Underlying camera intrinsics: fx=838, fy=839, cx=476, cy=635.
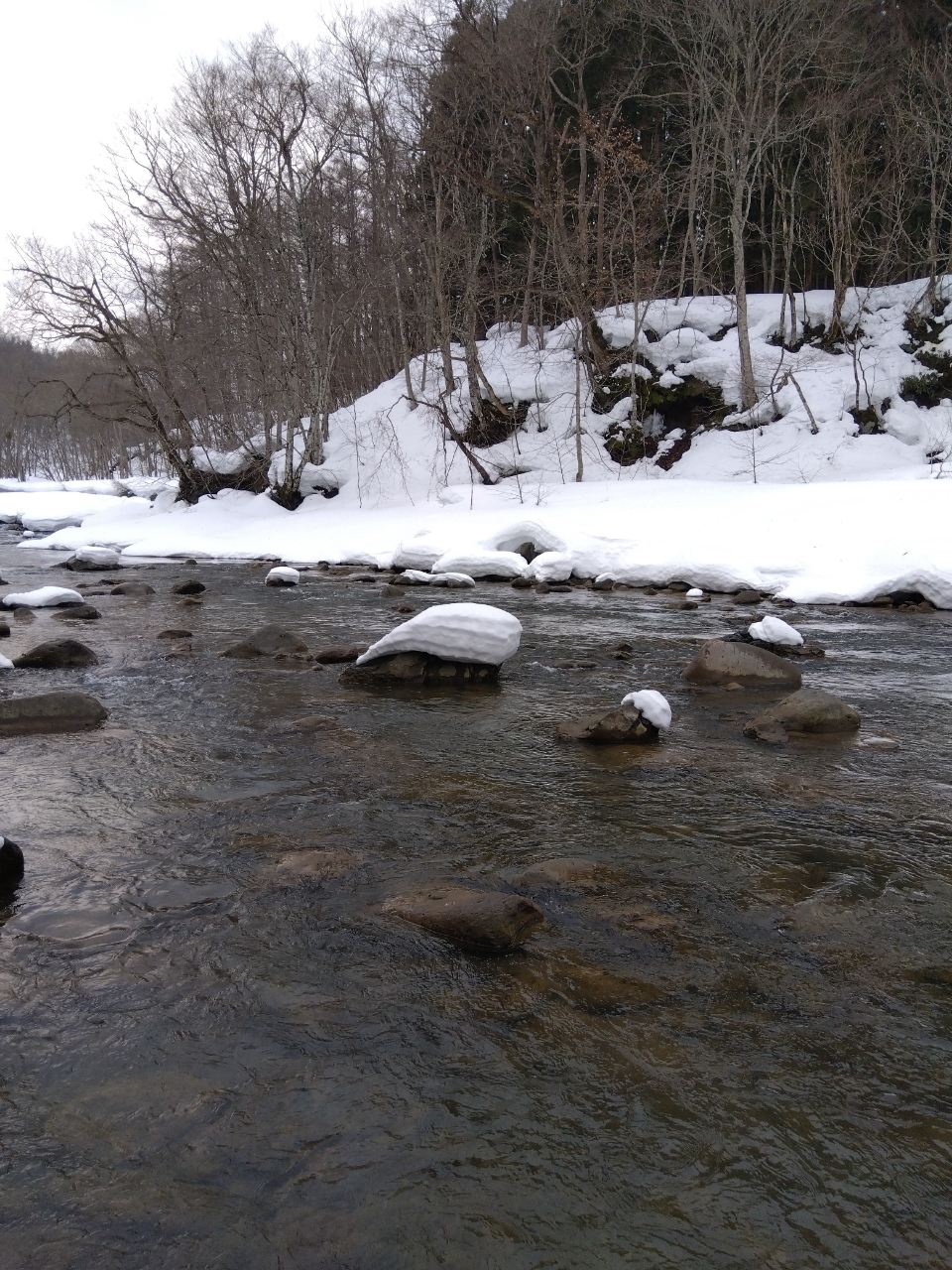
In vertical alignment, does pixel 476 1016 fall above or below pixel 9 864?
below

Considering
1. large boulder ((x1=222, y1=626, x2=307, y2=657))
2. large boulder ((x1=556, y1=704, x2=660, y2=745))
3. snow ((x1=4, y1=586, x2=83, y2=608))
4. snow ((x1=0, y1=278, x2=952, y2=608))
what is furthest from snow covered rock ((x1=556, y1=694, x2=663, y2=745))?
snow ((x1=4, y1=586, x2=83, y2=608))

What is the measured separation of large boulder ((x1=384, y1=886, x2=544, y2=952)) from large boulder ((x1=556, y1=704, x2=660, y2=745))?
2192 millimetres

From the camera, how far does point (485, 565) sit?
45.0 ft

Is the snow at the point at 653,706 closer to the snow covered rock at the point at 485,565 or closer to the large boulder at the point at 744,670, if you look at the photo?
the large boulder at the point at 744,670

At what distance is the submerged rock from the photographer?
3.17 metres

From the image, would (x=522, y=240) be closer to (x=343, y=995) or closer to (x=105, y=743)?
(x=105, y=743)

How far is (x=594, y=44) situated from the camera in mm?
25625

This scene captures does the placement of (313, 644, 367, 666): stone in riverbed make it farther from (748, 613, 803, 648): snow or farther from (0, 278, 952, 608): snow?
(0, 278, 952, 608): snow

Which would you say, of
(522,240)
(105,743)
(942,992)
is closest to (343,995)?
(942,992)

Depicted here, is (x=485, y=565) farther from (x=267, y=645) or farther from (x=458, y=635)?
(x=458, y=635)

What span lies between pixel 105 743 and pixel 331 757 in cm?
145

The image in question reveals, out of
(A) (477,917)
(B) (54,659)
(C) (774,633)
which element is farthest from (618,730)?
(B) (54,659)

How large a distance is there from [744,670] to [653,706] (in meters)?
1.78

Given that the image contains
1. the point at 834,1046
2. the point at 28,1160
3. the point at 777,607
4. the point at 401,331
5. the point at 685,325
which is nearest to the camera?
the point at 28,1160
